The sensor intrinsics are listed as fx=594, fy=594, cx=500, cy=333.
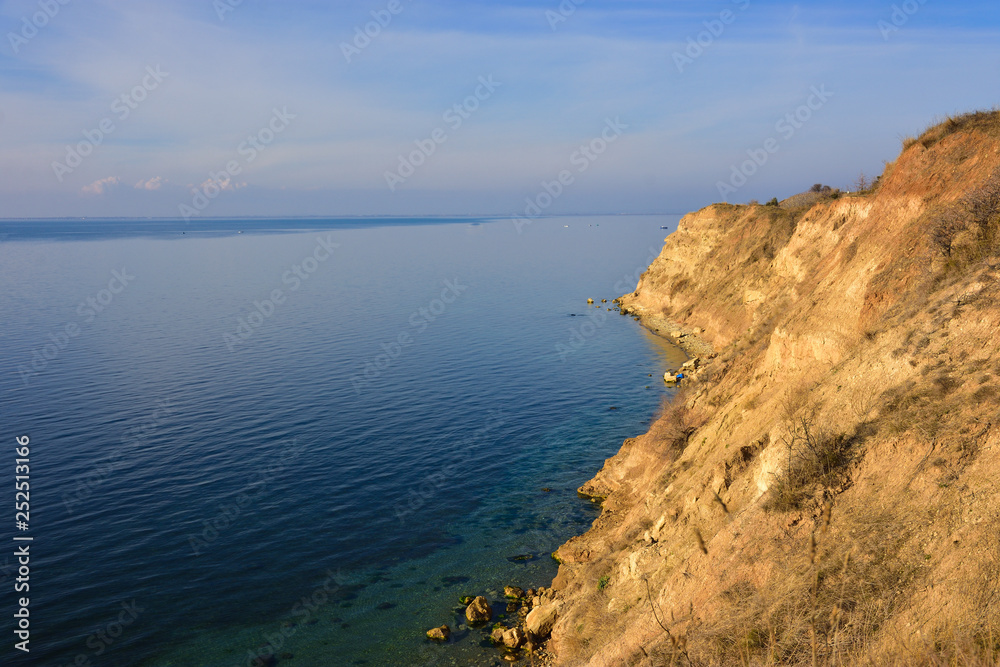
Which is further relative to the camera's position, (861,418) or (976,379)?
(861,418)

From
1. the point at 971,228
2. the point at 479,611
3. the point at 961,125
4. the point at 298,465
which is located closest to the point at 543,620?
the point at 479,611

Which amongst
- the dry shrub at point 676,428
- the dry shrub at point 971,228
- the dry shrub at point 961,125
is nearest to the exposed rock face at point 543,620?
the dry shrub at point 676,428

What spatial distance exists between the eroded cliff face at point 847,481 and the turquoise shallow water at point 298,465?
6.44m

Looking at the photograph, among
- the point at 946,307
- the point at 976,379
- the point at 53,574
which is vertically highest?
the point at 946,307

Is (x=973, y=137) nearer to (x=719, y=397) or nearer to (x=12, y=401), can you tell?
(x=719, y=397)

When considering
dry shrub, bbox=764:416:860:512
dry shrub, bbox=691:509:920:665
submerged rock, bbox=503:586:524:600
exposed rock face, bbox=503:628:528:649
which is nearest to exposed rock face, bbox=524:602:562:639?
exposed rock face, bbox=503:628:528:649

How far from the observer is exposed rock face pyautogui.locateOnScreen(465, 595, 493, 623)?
74.3 feet

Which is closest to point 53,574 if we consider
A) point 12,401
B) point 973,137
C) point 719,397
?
point 12,401

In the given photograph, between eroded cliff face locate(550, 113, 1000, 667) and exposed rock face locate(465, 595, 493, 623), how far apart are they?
296 cm

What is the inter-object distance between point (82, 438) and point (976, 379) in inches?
1767

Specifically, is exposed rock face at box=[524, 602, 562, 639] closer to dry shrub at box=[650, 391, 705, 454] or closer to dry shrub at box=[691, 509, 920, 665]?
dry shrub at box=[691, 509, 920, 665]

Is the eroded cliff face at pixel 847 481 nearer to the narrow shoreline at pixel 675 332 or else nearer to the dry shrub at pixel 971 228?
the dry shrub at pixel 971 228

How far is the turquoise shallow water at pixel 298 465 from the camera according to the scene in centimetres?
2295

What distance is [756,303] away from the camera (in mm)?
60969
